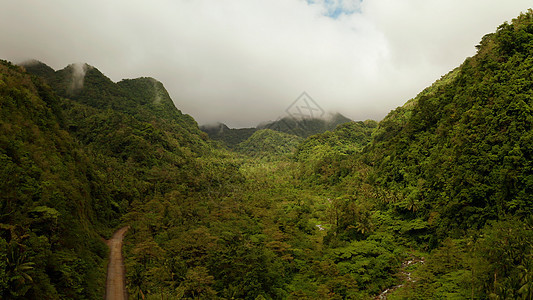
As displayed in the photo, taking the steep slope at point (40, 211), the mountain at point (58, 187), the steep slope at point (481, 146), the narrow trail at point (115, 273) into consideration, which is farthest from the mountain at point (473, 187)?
the mountain at point (58, 187)

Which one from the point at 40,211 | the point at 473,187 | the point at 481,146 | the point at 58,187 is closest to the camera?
the point at 40,211

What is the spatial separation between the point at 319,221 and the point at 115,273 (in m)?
43.2

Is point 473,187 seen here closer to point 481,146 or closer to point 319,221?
point 481,146

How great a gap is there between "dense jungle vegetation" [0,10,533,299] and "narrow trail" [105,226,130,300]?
3.71 feet

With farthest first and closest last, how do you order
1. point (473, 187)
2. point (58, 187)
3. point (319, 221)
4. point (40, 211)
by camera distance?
point (319, 221), point (473, 187), point (58, 187), point (40, 211)

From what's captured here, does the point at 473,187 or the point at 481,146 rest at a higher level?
the point at 481,146

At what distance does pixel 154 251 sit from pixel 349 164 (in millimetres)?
71740

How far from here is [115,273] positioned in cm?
3216

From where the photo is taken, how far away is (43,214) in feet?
75.6

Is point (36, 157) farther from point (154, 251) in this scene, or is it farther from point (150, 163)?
point (150, 163)

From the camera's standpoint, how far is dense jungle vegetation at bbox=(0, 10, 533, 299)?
22.0 meters

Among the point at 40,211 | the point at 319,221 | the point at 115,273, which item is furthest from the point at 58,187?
the point at 319,221

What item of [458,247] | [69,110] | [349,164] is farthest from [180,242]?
[69,110]

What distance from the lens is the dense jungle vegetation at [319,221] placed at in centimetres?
2202
